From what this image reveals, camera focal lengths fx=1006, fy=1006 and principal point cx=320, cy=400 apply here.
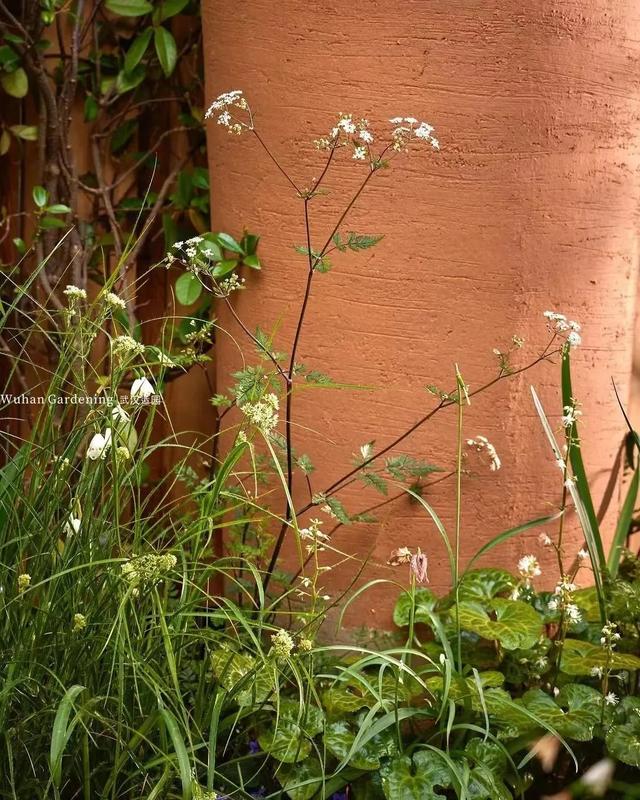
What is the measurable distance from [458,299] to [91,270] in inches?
47.0

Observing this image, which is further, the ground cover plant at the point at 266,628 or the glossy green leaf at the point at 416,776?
the glossy green leaf at the point at 416,776

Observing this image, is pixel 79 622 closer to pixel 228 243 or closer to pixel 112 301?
pixel 112 301

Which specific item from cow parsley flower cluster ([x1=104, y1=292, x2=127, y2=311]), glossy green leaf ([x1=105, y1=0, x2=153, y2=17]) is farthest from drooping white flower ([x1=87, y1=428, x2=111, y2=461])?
glossy green leaf ([x1=105, y1=0, x2=153, y2=17])

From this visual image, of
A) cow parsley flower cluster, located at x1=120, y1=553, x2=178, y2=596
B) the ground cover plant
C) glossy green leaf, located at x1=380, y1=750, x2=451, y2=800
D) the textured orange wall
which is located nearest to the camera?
cow parsley flower cluster, located at x1=120, y1=553, x2=178, y2=596

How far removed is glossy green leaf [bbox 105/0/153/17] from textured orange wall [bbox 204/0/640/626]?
41cm

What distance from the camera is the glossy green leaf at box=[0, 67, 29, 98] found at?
2850 millimetres

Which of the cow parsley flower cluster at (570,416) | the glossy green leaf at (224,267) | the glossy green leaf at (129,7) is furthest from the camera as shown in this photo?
the glossy green leaf at (129,7)

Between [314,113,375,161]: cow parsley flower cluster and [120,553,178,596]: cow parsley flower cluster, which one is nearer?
[120,553,178,596]: cow parsley flower cluster

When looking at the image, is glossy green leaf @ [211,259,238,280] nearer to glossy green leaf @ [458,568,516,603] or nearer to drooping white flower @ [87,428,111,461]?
drooping white flower @ [87,428,111,461]

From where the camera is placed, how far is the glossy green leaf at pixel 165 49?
2807 millimetres

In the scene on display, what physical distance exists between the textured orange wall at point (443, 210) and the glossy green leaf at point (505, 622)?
0.20 metres

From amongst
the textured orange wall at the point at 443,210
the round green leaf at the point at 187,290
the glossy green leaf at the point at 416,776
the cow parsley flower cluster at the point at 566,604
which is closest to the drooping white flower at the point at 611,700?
the cow parsley flower cluster at the point at 566,604

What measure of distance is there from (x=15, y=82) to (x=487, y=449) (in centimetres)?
169

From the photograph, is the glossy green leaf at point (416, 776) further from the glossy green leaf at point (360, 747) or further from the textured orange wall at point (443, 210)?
the textured orange wall at point (443, 210)
